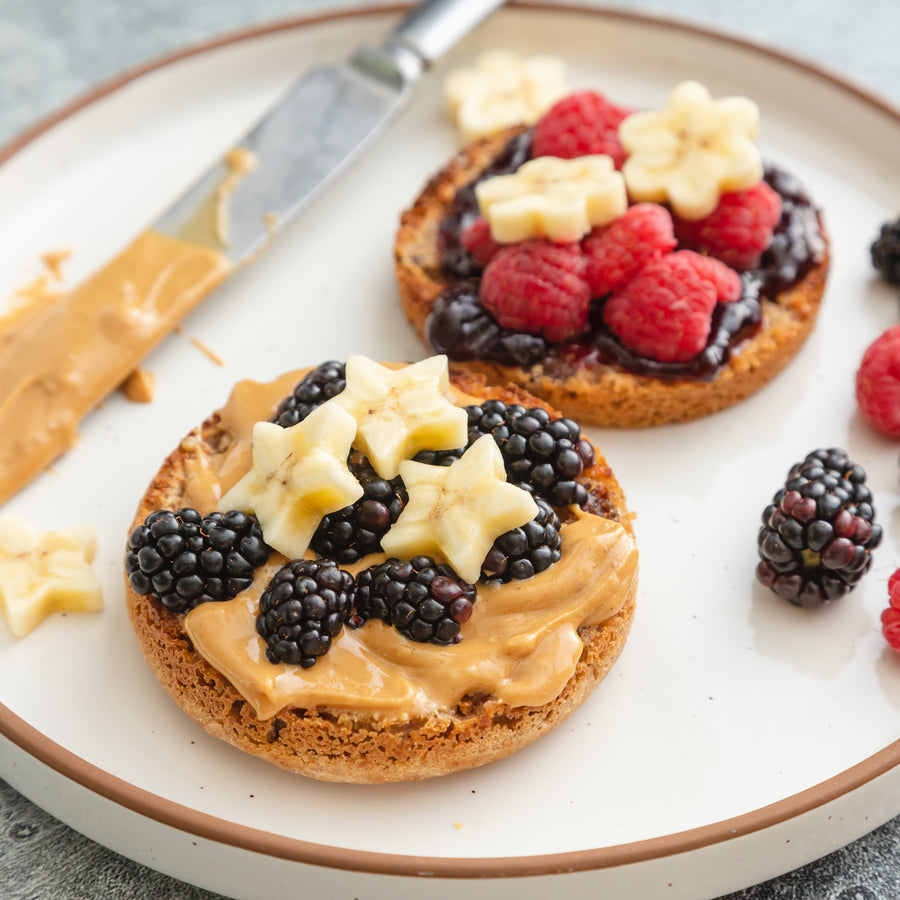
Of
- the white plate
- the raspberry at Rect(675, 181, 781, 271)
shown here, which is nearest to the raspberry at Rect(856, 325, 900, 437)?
the white plate

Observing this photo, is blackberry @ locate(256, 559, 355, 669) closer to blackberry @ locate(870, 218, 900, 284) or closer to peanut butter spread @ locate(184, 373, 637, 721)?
peanut butter spread @ locate(184, 373, 637, 721)

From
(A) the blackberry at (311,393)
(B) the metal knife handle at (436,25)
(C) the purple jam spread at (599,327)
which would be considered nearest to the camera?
(A) the blackberry at (311,393)

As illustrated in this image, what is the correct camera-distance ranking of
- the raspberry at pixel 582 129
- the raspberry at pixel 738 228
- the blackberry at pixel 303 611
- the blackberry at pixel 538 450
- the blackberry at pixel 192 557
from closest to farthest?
the blackberry at pixel 303 611, the blackberry at pixel 192 557, the blackberry at pixel 538 450, the raspberry at pixel 738 228, the raspberry at pixel 582 129

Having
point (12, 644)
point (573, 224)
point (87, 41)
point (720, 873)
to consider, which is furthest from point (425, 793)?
point (87, 41)

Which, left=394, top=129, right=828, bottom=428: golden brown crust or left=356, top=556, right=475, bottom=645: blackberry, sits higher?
left=356, top=556, right=475, bottom=645: blackberry

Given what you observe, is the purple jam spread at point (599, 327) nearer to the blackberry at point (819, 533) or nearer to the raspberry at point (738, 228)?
the raspberry at point (738, 228)

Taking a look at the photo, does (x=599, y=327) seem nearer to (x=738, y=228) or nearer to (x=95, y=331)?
(x=738, y=228)

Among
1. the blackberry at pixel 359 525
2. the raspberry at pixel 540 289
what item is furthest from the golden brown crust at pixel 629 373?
the blackberry at pixel 359 525

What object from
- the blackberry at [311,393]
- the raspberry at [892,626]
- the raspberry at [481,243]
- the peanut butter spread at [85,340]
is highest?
the peanut butter spread at [85,340]
